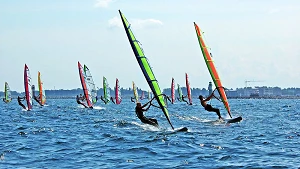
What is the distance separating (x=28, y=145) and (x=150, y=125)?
981 cm

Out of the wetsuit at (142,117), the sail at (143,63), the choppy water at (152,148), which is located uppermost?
→ the sail at (143,63)

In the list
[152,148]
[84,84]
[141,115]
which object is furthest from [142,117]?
[84,84]

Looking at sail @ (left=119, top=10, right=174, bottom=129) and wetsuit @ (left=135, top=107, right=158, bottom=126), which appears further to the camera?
wetsuit @ (left=135, top=107, right=158, bottom=126)

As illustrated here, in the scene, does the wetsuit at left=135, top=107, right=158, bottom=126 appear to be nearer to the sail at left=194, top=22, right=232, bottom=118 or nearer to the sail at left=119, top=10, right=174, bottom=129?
the sail at left=119, top=10, right=174, bottom=129

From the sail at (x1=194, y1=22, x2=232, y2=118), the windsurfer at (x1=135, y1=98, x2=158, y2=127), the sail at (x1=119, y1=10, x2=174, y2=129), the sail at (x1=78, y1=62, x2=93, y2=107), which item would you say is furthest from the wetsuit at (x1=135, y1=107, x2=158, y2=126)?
the sail at (x1=78, y1=62, x2=93, y2=107)

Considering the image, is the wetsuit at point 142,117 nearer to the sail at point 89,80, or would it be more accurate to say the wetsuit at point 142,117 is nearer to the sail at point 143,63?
the sail at point 143,63

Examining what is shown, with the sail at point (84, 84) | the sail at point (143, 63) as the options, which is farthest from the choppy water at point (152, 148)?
the sail at point (84, 84)

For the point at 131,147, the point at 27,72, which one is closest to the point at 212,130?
the point at 131,147

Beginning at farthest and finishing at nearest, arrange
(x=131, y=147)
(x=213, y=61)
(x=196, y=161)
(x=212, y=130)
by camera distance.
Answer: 1. (x=213, y=61)
2. (x=212, y=130)
3. (x=131, y=147)
4. (x=196, y=161)

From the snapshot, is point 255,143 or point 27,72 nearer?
point 255,143

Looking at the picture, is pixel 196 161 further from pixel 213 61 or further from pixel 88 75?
pixel 88 75

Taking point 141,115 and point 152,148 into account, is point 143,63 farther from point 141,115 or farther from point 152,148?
point 152,148

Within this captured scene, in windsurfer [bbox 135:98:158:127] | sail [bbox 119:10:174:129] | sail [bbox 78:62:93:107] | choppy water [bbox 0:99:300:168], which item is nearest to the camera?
choppy water [bbox 0:99:300:168]

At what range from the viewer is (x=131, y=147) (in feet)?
64.0
